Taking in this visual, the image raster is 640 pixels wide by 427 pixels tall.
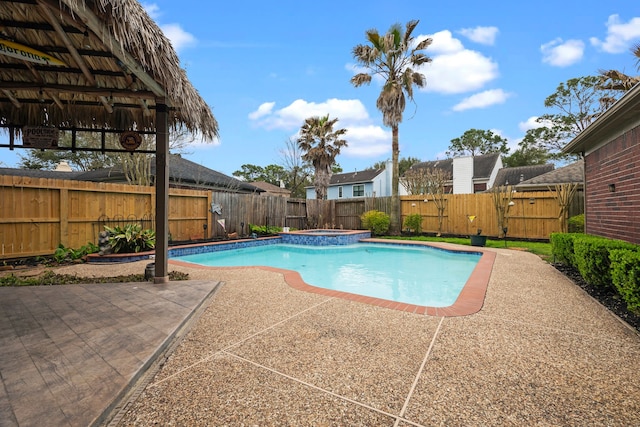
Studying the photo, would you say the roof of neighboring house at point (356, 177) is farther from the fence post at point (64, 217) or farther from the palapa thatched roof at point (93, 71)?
the palapa thatched roof at point (93, 71)

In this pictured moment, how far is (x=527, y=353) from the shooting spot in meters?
2.64

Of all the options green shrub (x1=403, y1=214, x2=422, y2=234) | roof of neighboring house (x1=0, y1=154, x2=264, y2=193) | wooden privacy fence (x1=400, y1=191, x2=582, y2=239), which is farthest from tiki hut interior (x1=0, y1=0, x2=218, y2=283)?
wooden privacy fence (x1=400, y1=191, x2=582, y2=239)

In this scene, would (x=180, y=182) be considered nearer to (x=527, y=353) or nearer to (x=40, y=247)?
(x=40, y=247)

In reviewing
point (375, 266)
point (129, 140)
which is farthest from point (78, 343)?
point (375, 266)

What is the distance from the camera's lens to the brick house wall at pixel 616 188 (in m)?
4.55

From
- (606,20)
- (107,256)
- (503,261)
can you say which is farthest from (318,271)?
(606,20)

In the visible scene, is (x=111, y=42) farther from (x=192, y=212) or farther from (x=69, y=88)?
(x=192, y=212)

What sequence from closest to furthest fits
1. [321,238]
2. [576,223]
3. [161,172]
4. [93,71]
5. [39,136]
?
[93,71] < [161,172] < [39,136] < [576,223] < [321,238]

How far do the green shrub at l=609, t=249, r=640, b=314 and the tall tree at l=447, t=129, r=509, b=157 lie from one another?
3741 centimetres

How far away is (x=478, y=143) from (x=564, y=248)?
35456 millimetres

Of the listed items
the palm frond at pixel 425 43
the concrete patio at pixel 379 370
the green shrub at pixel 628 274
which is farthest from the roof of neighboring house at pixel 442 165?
the concrete patio at pixel 379 370

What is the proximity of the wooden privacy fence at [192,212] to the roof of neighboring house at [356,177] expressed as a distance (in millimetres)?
10452

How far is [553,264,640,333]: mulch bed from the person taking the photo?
3.46m

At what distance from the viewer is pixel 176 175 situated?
1509 centimetres
